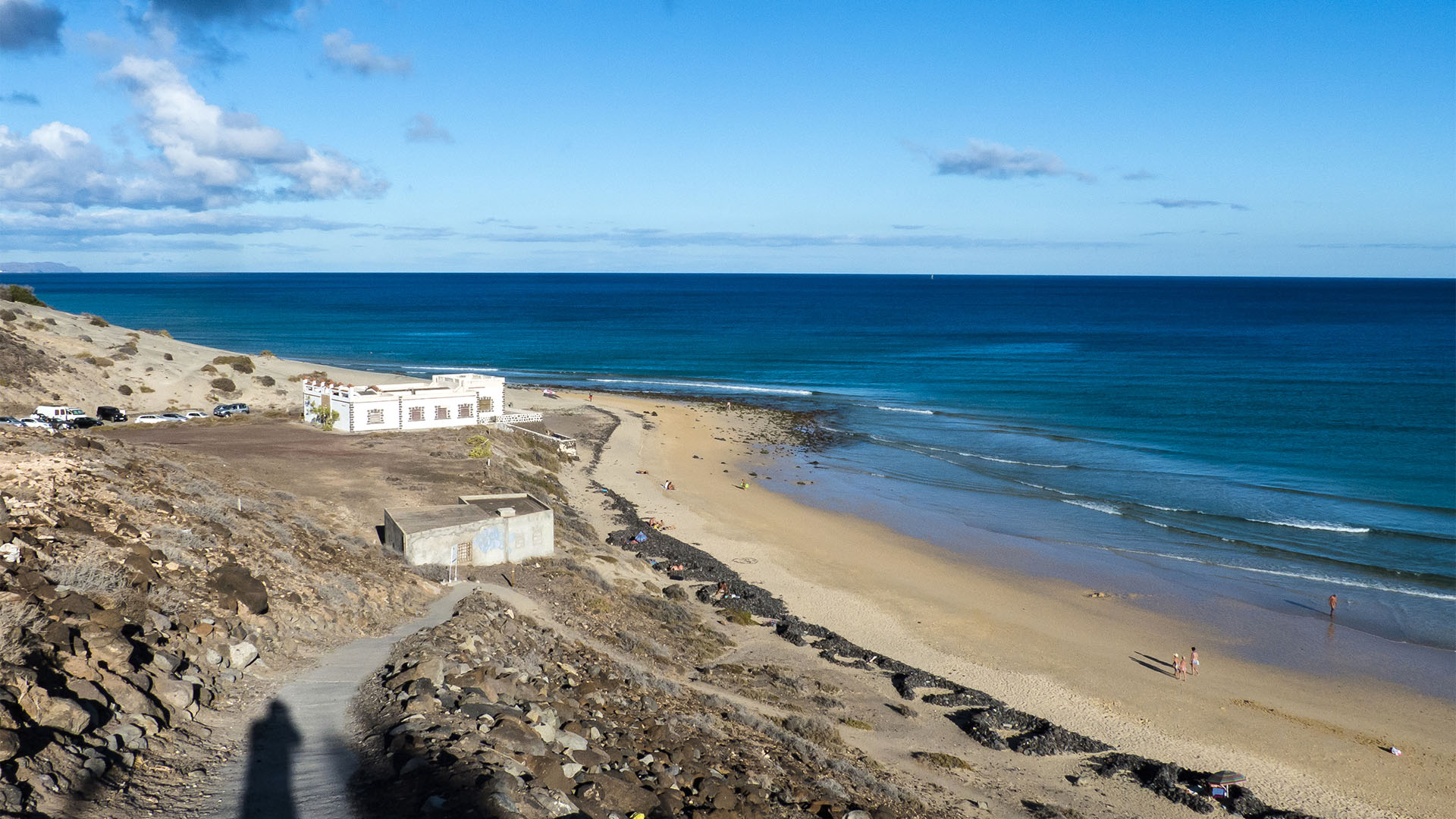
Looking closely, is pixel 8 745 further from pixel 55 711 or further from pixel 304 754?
pixel 304 754

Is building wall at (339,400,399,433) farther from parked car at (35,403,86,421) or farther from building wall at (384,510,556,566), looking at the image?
building wall at (384,510,556,566)

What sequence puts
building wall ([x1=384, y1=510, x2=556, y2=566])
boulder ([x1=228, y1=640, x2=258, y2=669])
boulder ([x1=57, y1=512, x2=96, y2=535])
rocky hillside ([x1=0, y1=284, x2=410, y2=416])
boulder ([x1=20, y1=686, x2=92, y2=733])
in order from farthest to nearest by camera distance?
rocky hillside ([x1=0, y1=284, x2=410, y2=416]) → building wall ([x1=384, y1=510, x2=556, y2=566]) → boulder ([x1=57, y1=512, x2=96, y2=535]) → boulder ([x1=228, y1=640, x2=258, y2=669]) → boulder ([x1=20, y1=686, x2=92, y2=733])

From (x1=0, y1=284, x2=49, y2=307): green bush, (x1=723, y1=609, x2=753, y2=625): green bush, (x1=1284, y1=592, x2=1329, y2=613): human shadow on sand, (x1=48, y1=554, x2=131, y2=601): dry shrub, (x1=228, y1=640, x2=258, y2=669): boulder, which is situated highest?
(x1=0, y1=284, x2=49, y2=307): green bush

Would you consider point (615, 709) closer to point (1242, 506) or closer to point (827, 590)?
point (827, 590)

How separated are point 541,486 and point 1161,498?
106ft

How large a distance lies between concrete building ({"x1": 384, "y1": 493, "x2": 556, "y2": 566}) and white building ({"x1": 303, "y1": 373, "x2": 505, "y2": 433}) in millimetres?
19137

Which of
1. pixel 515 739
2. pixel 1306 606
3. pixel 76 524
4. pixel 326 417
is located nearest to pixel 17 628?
pixel 76 524

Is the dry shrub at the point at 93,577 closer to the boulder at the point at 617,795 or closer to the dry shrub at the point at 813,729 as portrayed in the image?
the boulder at the point at 617,795

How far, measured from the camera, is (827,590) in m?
32.6

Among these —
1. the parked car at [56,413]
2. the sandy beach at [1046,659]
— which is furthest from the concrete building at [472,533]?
the parked car at [56,413]

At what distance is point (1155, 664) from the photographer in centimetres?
2717

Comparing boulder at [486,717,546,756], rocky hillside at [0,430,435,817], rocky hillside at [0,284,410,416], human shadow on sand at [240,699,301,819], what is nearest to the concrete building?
rocky hillside at [0,430,435,817]

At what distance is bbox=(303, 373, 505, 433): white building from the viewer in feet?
Answer: 156

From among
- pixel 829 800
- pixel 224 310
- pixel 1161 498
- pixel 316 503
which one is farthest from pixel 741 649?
pixel 224 310
